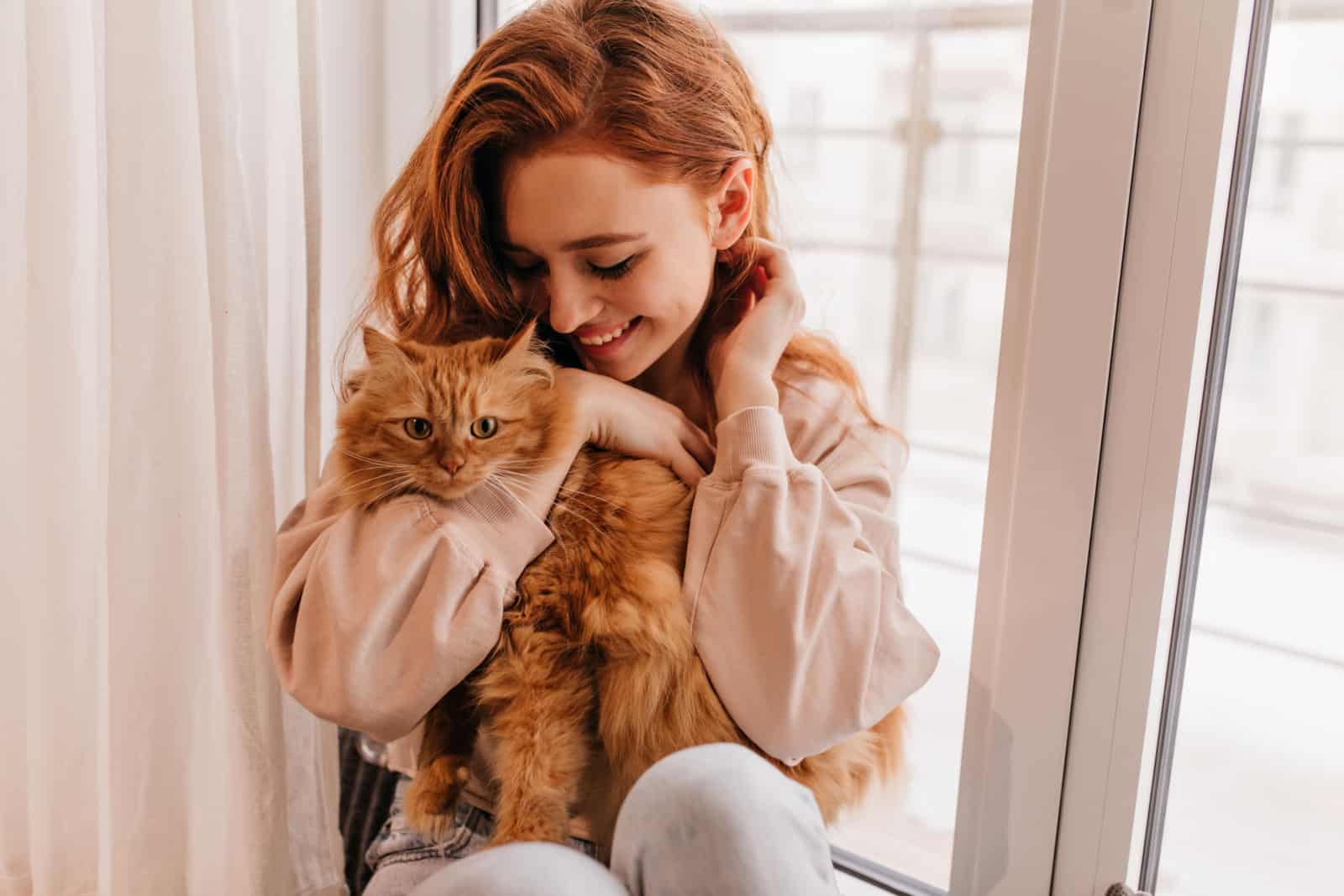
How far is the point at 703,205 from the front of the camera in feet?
3.61

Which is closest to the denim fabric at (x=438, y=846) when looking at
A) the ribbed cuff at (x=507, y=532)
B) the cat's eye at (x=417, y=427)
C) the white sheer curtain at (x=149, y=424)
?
the white sheer curtain at (x=149, y=424)

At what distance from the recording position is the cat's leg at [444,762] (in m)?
0.99

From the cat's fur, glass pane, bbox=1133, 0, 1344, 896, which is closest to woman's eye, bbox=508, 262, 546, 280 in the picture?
the cat's fur

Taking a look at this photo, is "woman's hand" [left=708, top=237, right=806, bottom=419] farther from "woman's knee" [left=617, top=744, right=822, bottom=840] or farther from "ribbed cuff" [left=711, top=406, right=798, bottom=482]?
"woman's knee" [left=617, top=744, right=822, bottom=840]

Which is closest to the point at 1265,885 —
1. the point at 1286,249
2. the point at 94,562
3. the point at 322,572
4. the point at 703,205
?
the point at 1286,249

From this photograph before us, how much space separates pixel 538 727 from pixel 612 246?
1.63ft

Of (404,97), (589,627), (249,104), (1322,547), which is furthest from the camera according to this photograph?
(404,97)

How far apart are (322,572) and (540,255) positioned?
0.41 metres

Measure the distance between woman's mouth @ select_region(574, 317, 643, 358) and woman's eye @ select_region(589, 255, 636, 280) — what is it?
0.06 m

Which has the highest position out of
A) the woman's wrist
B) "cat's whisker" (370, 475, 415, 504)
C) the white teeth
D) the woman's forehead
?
the woman's forehead

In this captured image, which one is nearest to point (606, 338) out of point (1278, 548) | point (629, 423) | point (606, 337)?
point (606, 337)

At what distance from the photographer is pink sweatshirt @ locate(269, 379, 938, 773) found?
981mm

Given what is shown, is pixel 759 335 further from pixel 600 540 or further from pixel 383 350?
pixel 383 350

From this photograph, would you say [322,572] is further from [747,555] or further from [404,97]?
[404,97]
